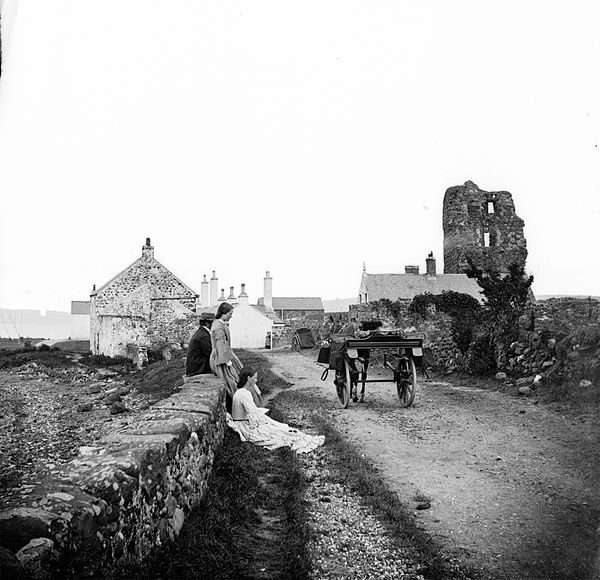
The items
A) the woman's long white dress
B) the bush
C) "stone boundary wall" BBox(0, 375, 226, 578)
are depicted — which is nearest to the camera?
"stone boundary wall" BBox(0, 375, 226, 578)

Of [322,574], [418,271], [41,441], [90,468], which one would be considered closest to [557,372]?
[322,574]

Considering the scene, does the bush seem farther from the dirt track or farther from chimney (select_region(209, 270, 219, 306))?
chimney (select_region(209, 270, 219, 306))

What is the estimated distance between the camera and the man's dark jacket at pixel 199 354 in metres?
7.79

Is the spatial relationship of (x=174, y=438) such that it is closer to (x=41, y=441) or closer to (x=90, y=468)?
(x=90, y=468)

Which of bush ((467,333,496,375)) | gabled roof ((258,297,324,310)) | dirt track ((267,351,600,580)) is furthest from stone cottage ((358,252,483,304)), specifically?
dirt track ((267,351,600,580))

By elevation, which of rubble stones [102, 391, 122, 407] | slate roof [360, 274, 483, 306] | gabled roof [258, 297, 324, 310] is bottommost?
rubble stones [102, 391, 122, 407]

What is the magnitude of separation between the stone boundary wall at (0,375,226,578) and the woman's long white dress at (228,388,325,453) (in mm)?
2073

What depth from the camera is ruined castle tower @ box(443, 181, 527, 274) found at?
38.4 metres

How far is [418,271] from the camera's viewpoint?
38438mm

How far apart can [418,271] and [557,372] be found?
2911 cm

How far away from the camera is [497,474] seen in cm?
525

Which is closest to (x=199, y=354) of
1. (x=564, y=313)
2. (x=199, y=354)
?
(x=199, y=354)

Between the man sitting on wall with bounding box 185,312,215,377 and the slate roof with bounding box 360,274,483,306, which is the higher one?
the slate roof with bounding box 360,274,483,306

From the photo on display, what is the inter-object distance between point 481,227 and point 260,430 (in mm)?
34876
